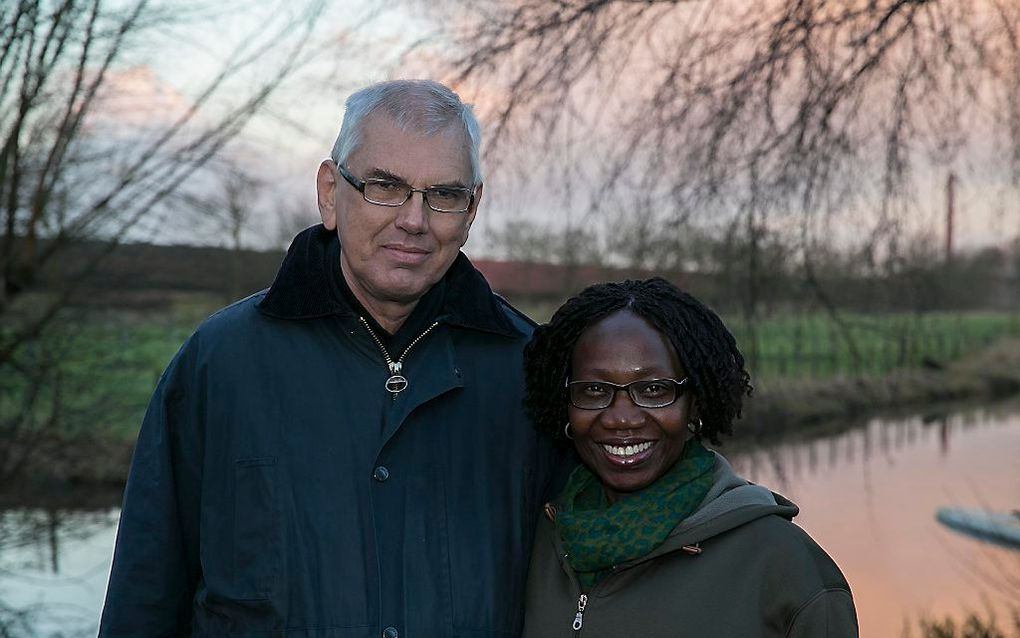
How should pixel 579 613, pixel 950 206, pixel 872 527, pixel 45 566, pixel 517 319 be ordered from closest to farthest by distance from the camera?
pixel 579 613 → pixel 517 319 → pixel 950 206 → pixel 45 566 → pixel 872 527

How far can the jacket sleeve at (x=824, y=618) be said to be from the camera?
5.79 ft

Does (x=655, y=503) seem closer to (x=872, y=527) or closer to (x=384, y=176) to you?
(x=384, y=176)

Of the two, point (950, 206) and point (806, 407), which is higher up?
point (950, 206)

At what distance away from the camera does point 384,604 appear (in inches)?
78.5

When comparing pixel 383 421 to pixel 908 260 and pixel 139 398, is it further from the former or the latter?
pixel 139 398

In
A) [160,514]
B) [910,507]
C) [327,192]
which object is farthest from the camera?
[910,507]

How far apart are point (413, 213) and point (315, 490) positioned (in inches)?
22.2

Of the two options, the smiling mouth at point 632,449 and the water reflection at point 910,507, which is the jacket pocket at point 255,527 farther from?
the water reflection at point 910,507

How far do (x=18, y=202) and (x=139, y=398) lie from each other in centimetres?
320

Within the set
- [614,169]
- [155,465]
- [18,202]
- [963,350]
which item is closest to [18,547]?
[18,202]

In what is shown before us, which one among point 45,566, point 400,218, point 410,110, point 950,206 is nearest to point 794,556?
point 400,218

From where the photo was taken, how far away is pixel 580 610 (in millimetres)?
1990

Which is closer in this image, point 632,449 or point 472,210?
point 632,449

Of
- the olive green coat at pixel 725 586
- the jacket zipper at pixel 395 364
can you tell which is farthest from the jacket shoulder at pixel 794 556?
the jacket zipper at pixel 395 364
